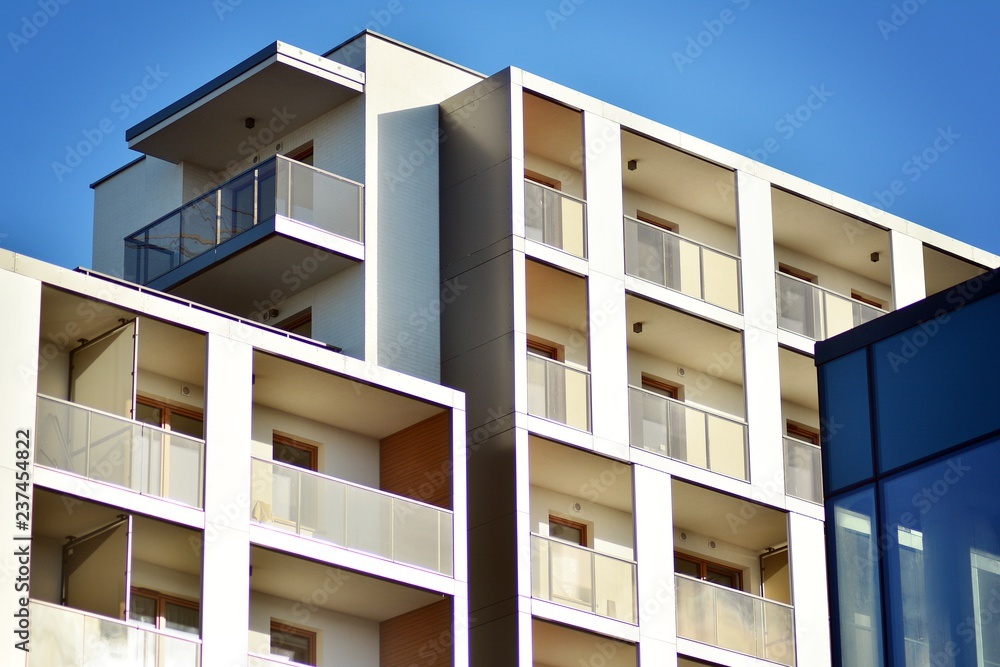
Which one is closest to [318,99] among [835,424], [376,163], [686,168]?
[376,163]

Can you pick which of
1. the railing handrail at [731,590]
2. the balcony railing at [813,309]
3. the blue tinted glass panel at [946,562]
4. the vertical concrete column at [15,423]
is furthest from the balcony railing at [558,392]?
the blue tinted glass panel at [946,562]

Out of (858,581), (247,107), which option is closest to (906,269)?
(247,107)

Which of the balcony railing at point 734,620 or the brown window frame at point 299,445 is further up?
the brown window frame at point 299,445

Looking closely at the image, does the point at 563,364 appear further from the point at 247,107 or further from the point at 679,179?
the point at 247,107

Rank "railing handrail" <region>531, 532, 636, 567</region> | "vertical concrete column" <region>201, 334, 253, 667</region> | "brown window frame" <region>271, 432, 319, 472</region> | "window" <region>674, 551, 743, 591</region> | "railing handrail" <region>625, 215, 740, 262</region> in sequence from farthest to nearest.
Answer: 1. "railing handrail" <region>625, 215, 740, 262</region>
2. "window" <region>674, 551, 743, 591</region>
3. "railing handrail" <region>531, 532, 636, 567</region>
4. "brown window frame" <region>271, 432, 319, 472</region>
5. "vertical concrete column" <region>201, 334, 253, 667</region>

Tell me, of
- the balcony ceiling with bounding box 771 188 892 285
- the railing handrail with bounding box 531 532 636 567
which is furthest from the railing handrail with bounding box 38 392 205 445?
the balcony ceiling with bounding box 771 188 892 285

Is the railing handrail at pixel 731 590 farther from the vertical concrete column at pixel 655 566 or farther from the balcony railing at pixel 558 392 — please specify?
the balcony railing at pixel 558 392

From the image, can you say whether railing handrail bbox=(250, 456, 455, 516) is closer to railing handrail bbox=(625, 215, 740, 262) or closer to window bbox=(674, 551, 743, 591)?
window bbox=(674, 551, 743, 591)

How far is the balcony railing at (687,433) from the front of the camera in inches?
1592

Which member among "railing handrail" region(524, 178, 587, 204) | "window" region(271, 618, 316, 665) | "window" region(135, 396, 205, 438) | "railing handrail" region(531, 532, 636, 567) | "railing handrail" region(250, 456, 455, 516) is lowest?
"window" region(271, 618, 316, 665)

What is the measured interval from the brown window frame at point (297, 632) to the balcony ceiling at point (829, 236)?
618 inches

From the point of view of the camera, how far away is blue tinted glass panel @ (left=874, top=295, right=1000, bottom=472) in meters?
24.8

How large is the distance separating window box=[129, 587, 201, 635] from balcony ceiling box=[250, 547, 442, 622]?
132 cm

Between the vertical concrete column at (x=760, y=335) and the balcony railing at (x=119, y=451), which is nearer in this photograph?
the balcony railing at (x=119, y=451)
